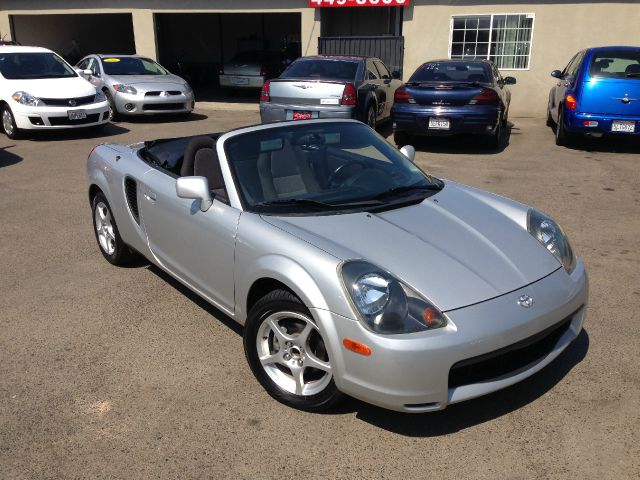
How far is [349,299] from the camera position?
9.01ft

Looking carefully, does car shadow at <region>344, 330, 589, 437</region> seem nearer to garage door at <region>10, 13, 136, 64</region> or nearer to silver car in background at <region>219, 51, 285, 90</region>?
silver car in background at <region>219, 51, 285, 90</region>

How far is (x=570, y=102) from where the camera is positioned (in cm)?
984

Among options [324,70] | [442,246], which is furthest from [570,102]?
[442,246]

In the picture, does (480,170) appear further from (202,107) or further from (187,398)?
(202,107)

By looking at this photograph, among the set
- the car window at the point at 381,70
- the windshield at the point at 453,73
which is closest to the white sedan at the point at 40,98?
the car window at the point at 381,70

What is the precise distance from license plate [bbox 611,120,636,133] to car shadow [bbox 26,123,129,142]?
9.14 m

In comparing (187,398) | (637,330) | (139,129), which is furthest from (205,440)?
(139,129)

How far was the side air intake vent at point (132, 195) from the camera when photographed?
4490 millimetres

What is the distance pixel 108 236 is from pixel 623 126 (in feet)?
26.6

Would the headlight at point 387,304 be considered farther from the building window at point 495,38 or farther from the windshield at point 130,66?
the building window at point 495,38

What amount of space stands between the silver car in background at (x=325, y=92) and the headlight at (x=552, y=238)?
Answer: 6.42 meters

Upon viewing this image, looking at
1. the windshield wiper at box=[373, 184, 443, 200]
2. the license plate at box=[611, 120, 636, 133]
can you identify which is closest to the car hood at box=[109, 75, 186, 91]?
the license plate at box=[611, 120, 636, 133]

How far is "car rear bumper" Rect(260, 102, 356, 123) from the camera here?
9.96 meters

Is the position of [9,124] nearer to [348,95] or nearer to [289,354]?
[348,95]
